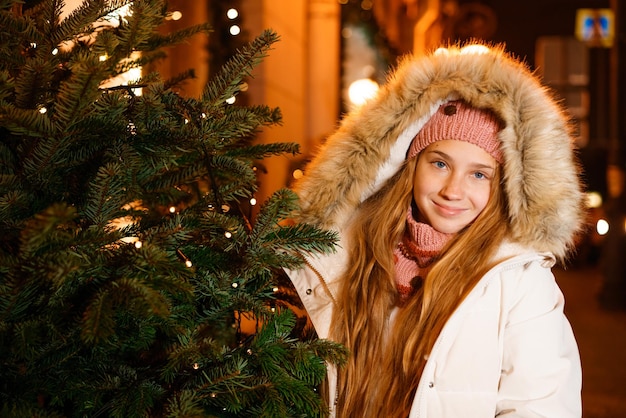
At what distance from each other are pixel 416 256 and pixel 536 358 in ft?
2.14

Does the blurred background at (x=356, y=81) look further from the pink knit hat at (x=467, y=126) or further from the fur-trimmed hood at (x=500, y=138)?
the pink knit hat at (x=467, y=126)

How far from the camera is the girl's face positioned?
2475 mm

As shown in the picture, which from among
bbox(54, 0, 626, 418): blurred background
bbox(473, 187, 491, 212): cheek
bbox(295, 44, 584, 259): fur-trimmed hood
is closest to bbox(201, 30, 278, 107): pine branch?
bbox(54, 0, 626, 418): blurred background

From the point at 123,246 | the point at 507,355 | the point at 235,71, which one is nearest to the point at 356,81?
the point at 507,355

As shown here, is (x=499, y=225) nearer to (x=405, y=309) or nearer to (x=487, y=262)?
(x=487, y=262)

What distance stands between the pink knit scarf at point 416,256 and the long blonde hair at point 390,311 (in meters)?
0.04

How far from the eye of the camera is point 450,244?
2512mm

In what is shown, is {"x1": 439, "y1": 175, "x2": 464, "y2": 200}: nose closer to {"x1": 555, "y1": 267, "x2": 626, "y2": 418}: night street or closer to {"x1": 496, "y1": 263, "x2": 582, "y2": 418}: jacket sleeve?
{"x1": 496, "y1": 263, "x2": 582, "y2": 418}: jacket sleeve

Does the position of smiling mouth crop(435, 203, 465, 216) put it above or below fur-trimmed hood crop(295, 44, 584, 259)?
below

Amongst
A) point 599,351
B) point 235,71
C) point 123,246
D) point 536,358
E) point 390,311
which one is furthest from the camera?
point 599,351

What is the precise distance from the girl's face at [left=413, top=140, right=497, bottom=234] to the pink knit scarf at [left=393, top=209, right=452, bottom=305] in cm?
4

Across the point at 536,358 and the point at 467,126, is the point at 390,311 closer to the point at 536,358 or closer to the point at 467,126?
the point at 536,358

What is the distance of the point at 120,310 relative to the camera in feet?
4.75

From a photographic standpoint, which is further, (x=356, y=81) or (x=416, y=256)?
(x=356, y=81)
